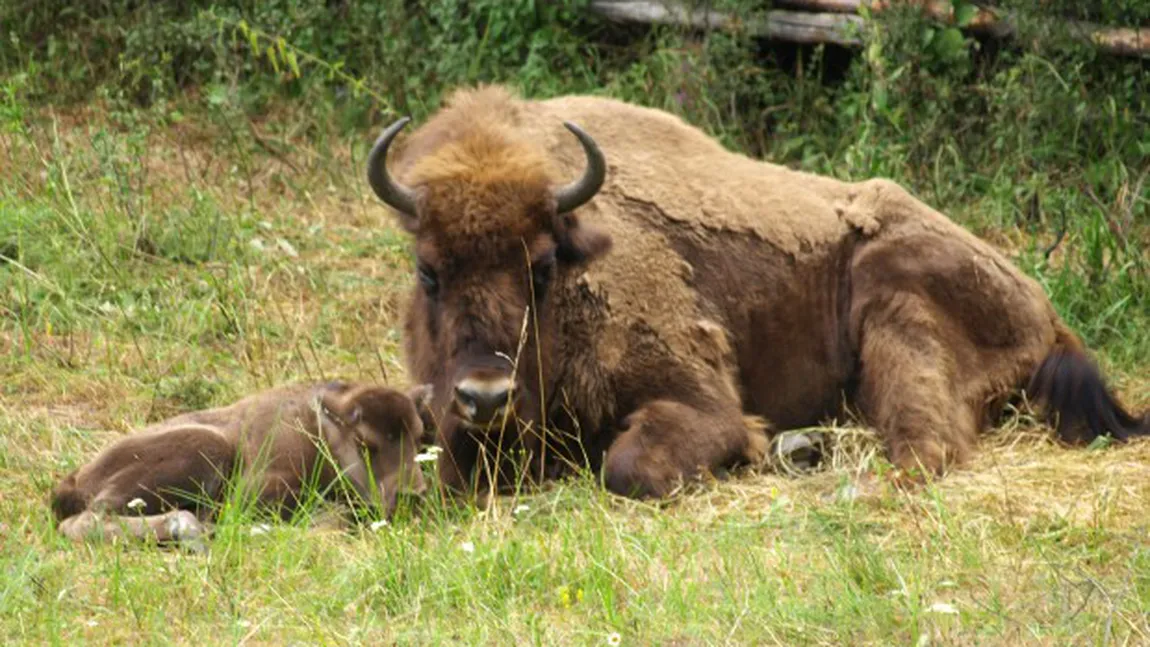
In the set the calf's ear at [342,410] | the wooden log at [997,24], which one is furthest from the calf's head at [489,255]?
the wooden log at [997,24]

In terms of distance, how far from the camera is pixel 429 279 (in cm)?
686

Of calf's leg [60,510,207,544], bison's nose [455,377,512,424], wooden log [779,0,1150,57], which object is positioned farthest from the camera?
wooden log [779,0,1150,57]

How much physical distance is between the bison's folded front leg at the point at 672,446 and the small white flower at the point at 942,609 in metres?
1.85

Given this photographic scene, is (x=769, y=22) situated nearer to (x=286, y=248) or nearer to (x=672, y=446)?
(x=286, y=248)

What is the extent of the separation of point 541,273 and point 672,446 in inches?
30.6

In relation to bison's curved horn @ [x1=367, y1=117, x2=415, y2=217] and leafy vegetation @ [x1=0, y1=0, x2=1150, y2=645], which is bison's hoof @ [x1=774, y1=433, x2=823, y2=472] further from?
bison's curved horn @ [x1=367, y1=117, x2=415, y2=217]

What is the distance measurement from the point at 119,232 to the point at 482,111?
2.68m

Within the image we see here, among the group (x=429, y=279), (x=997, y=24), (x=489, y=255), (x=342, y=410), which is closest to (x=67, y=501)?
(x=342, y=410)

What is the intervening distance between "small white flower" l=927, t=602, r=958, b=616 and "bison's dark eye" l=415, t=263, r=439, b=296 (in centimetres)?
242

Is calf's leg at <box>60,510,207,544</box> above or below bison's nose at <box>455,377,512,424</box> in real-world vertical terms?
below

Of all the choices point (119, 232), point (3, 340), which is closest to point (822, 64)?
point (119, 232)

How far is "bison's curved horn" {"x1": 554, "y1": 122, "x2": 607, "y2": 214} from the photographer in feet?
22.5

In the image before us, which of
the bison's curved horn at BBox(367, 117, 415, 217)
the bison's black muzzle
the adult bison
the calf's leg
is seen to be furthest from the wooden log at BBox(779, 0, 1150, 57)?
the calf's leg

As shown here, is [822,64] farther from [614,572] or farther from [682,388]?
[614,572]
